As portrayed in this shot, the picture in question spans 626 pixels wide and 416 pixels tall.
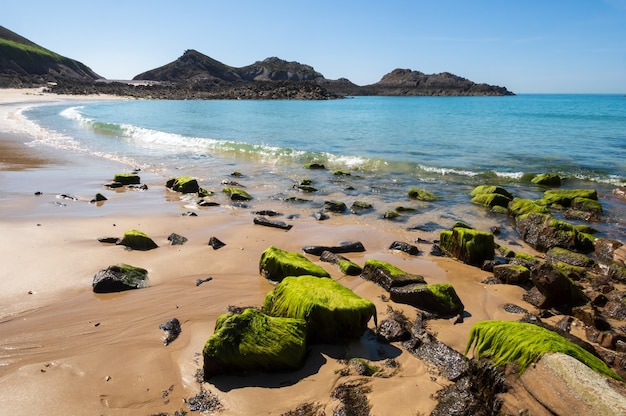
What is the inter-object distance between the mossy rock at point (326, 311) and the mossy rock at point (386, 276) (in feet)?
4.65

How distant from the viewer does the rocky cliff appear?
271 ft

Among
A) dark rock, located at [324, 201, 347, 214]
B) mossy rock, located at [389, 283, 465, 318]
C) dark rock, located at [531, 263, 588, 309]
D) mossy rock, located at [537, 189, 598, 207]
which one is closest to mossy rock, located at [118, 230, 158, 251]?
mossy rock, located at [389, 283, 465, 318]

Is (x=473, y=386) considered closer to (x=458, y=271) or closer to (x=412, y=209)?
(x=458, y=271)

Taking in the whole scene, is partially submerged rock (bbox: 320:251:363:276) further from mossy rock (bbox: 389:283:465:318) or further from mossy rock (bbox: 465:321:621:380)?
mossy rock (bbox: 465:321:621:380)

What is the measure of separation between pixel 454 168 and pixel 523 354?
16009 millimetres

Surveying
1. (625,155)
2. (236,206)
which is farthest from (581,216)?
(625,155)

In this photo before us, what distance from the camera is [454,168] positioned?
60.6ft

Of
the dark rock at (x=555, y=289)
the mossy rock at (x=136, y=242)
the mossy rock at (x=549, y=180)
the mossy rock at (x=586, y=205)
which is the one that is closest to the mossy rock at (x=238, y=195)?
the mossy rock at (x=136, y=242)

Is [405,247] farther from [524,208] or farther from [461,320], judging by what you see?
[524,208]

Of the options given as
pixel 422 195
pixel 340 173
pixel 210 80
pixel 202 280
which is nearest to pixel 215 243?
pixel 202 280

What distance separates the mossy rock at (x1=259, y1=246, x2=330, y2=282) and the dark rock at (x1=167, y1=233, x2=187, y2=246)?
90.4 inches

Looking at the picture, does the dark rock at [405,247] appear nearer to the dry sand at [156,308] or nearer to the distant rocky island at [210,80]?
the dry sand at [156,308]

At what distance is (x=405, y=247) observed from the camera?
27.8 ft

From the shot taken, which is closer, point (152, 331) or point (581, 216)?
point (152, 331)
